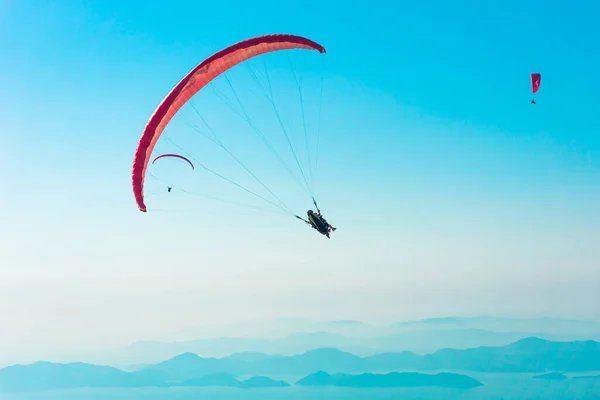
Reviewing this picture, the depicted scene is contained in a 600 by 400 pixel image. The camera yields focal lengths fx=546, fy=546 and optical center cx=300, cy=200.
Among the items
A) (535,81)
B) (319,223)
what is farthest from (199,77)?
(535,81)

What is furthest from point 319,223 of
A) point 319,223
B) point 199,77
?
point 199,77

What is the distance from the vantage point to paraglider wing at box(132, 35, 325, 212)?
2867 centimetres

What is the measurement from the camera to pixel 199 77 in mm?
29156

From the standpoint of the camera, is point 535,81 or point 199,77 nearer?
point 199,77

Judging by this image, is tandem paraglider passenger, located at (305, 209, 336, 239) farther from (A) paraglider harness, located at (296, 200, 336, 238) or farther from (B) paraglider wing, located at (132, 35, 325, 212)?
(B) paraglider wing, located at (132, 35, 325, 212)

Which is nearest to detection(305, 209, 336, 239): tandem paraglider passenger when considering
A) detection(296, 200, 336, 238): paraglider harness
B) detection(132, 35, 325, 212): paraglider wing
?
detection(296, 200, 336, 238): paraglider harness

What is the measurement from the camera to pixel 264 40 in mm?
28891

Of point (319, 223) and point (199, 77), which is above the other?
point (199, 77)

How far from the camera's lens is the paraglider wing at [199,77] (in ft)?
94.1

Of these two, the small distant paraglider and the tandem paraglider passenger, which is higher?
the small distant paraglider

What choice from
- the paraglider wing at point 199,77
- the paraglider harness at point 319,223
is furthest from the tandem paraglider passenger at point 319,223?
the paraglider wing at point 199,77

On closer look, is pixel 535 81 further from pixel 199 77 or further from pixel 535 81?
pixel 199 77

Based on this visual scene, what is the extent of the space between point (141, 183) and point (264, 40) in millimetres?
10432

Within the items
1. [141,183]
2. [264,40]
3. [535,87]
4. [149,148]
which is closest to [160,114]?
[149,148]
